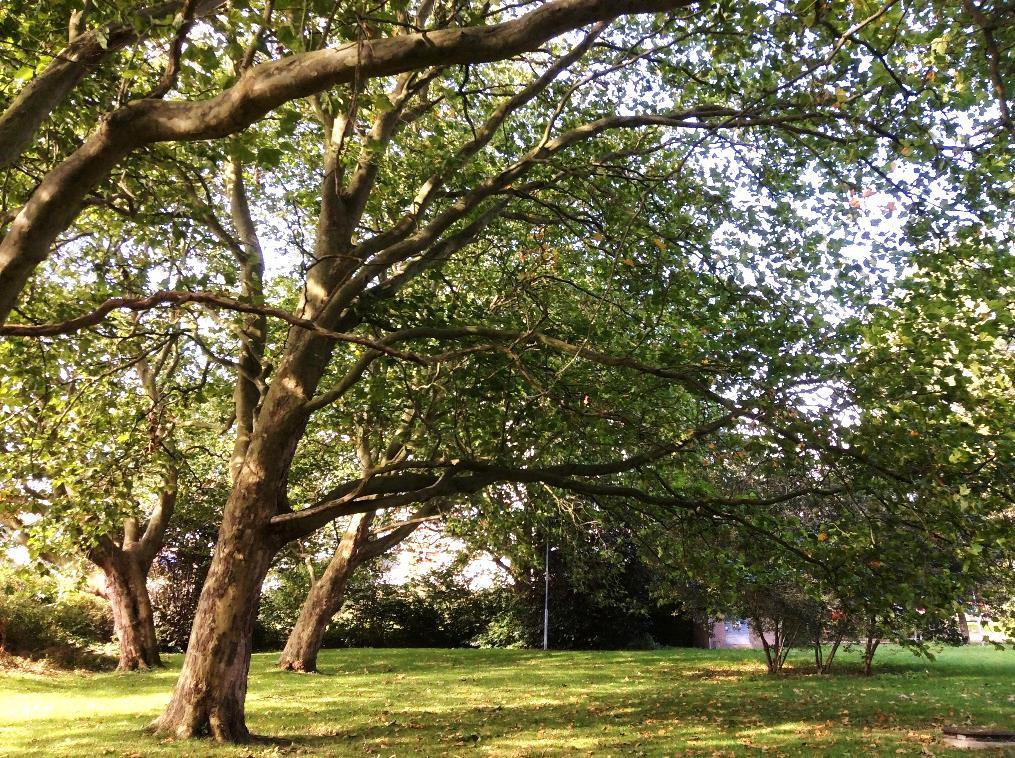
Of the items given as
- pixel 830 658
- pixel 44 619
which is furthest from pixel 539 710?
pixel 44 619

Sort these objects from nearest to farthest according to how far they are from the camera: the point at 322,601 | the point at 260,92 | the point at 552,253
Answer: the point at 260,92, the point at 552,253, the point at 322,601

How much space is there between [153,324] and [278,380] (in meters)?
3.50

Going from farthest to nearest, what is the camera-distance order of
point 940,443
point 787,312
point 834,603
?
point 834,603
point 787,312
point 940,443

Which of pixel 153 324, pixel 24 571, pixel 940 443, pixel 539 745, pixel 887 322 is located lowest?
pixel 539 745

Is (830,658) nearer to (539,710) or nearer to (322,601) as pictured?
(539,710)

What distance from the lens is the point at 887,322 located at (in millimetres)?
7758

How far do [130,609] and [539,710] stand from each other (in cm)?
1092

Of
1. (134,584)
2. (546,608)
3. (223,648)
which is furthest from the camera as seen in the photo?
(546,608)

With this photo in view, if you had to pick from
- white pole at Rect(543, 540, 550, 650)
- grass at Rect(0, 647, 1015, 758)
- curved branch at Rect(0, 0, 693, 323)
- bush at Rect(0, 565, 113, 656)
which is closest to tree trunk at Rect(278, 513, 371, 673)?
grass at Rect(0, 647, 1015, 758)

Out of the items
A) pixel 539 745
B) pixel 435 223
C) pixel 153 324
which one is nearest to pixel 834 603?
pixel 539 745

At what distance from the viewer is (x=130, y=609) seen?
18984mm

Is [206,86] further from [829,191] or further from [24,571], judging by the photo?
[829,191]

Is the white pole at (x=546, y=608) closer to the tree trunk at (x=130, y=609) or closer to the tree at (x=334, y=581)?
the tree at (x=334, y=581)

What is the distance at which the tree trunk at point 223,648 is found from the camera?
9555 mm
